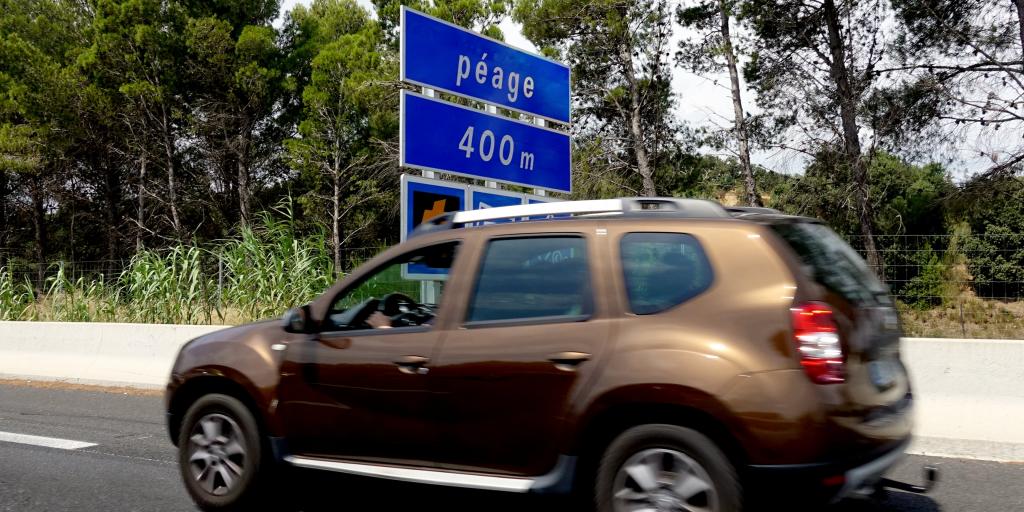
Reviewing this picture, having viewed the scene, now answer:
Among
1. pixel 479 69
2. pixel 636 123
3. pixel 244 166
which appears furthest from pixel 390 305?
pixel 244 166

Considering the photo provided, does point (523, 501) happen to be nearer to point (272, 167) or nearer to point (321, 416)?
point (321, 416)

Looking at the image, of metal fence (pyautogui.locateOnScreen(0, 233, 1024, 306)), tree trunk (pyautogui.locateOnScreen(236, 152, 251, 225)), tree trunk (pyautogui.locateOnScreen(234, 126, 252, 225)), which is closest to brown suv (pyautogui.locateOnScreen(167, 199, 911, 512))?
metal fence (pyautogui.locateOnScreen(0, 233, 1024, 306))

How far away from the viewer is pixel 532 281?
4.37 m

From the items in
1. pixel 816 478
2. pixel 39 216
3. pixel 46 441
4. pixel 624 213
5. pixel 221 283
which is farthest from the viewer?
pixel 39 216

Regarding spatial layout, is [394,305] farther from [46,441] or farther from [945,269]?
[945,269]

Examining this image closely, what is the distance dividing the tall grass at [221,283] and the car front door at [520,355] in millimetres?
8881

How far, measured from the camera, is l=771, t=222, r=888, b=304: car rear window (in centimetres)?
396

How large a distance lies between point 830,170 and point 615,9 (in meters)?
9.24

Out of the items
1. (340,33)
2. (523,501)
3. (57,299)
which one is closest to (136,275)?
(57,299)

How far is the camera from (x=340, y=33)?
1688 inches

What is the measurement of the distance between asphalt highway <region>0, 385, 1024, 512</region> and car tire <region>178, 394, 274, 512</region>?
0.72 ft

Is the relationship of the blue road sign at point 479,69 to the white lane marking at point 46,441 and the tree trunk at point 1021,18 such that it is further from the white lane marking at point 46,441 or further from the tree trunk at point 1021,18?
the tree trunk at point 1021,18

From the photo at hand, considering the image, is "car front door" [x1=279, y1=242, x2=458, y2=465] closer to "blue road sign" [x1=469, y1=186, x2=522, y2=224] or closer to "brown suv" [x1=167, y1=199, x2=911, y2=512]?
"brown suv" [x1=167, y1=199, x2=911, y2=512]

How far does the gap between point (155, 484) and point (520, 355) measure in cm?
321
